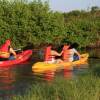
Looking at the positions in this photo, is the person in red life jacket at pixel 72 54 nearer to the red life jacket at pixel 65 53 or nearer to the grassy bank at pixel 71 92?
the red life jacket at pixel 65 53

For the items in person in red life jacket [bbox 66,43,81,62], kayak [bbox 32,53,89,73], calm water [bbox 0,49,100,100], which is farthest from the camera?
person in red life jacket [bbox 66,43,81,62]

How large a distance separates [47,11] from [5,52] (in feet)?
22.7

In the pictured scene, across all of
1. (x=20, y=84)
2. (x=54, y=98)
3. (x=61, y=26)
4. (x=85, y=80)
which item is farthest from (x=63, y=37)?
(x=54, y=98)

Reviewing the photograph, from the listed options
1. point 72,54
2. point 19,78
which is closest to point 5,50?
point 72,54

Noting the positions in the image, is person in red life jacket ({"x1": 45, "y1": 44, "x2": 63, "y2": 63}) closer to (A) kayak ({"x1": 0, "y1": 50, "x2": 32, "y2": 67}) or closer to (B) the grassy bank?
(A) kayak ({"x1": 0, "y1": 50, "x2": 32, "y2": 67})

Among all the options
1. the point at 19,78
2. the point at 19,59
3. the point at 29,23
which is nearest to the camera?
the point at 19,78

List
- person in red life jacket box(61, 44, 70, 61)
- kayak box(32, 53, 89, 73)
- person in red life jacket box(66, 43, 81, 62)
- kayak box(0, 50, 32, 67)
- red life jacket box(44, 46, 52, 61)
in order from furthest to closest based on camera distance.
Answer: person in red life jacket box(66, 43, 81, 62), person in red life jacket box(61, 44, 70, 61), kayak box(0, 50, 32, 67), red life jacket box(44, 46, 52, 61), kayak box(32, 53, 89, 73)

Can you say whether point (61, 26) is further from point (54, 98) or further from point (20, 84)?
point (54, 98)

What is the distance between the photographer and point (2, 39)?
1110 inches

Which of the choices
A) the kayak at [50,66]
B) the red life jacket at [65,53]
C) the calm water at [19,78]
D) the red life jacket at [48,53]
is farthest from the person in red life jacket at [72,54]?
the red life jacket at [48,53]

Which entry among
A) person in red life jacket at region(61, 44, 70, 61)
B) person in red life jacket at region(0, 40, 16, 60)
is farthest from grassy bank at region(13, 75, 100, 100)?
person in red life jacket at region(0, 40, 16, 60)

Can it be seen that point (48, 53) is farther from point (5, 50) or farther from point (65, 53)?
point (5, 50)

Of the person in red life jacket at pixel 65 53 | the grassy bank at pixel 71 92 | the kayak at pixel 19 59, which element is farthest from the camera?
the person in red life jacket at pixel 65 53

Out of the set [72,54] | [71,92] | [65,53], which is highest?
[71,92]
